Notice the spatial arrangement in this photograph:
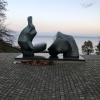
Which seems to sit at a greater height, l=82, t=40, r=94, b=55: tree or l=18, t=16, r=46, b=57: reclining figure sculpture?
l=18, t=16, r=46, b=57: reclining figure sculpture

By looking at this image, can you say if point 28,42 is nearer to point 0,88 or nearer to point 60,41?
point 60,41

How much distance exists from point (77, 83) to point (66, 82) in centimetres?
37

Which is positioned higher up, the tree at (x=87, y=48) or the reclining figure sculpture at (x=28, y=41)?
the reclining figure sculpture at (x=28, y=41)

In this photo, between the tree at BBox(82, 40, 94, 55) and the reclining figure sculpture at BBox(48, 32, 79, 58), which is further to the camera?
the tree at BBox(82, 40, 94, 55)

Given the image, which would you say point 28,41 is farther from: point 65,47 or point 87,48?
point 87,48

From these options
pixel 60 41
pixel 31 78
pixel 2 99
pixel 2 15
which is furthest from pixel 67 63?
pixel 2 15

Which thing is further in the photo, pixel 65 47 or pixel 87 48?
pixel 87 48

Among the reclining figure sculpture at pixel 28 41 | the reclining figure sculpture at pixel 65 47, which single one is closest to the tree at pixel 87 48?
the reclining figure sculpture at pixel 65 47

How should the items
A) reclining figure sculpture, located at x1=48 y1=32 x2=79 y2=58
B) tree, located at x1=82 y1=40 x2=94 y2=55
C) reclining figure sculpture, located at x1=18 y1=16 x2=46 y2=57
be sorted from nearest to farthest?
reclining figure sculpture, located at x1=18 y1=16 x2=46 y2=57 < reclining figure sculpture, located at x1=48 y1=32 x2=79 y2=58 < tree, located at x1=82 y1=40 x2=94 y2=55

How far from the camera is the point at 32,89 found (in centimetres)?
809

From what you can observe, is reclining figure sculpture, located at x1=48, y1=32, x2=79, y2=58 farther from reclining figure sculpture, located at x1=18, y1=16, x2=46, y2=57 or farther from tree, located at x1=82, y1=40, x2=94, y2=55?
tree, located at x1=82, y1=40, x2=94, y2=55

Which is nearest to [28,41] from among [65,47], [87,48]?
[65,47]

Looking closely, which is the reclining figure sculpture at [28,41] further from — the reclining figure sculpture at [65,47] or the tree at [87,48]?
the tree at [87,48]

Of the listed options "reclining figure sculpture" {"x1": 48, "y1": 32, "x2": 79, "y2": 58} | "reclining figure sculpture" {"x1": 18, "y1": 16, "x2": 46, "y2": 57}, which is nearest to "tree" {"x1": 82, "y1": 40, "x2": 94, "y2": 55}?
"reclining figure sculpture" {"x1": 48, "y1": 32, "x2": 79, "y2": 58}
